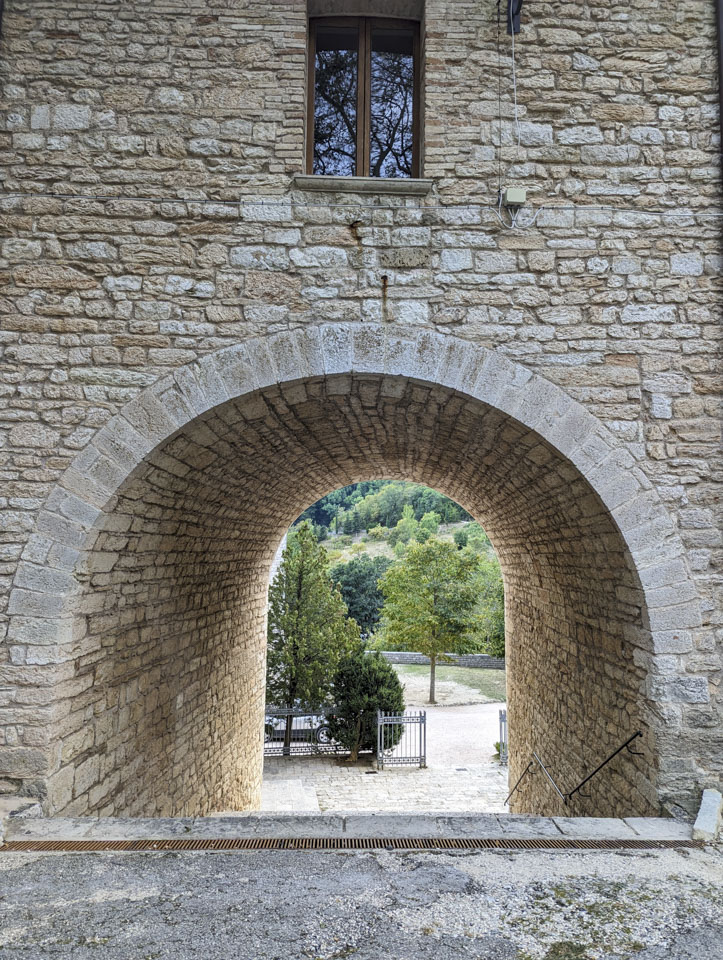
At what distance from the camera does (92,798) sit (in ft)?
13.9

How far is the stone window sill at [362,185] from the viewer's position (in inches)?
169

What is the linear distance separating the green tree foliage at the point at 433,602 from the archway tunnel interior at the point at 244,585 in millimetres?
13233

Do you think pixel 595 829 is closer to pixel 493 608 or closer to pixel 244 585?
pixel 244 585

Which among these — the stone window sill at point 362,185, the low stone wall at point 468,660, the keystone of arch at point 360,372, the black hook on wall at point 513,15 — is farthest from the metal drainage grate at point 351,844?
the low stone wall at point 468,660

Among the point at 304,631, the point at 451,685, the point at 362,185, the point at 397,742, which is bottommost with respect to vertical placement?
the point at 451,685

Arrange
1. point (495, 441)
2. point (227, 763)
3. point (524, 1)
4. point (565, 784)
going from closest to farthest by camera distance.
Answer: point (524, 1), point (495, 441), point (565, 784), point (227, 763)

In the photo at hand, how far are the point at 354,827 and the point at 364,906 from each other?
96 cm

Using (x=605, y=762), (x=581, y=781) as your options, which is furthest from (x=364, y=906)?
(x=581, y=781)

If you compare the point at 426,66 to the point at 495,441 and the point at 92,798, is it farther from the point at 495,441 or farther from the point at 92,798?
the point at 92,798

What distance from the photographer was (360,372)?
421 cm

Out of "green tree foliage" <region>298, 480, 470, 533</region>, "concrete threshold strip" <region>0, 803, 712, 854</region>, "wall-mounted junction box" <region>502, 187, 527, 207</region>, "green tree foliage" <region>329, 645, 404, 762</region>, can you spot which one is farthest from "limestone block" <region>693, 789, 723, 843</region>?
"green tree foliage" <region>298, 480, 470, 533</region>

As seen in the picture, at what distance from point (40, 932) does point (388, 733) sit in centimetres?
1206

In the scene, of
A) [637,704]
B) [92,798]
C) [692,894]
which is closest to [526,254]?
[637,704]

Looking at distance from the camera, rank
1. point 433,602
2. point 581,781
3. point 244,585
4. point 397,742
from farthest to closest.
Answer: point 433,602
point 397,742
point 244,585
point 581,781
